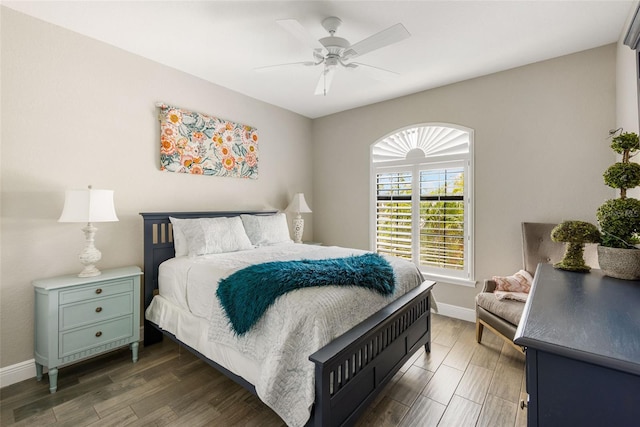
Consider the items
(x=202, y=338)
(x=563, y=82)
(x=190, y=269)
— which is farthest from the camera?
(x=563, y=82)

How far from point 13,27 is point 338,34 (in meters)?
2.49

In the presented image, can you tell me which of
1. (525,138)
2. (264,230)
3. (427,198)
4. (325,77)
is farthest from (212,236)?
(525,138)

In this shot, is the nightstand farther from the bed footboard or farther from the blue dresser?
the blue dresser

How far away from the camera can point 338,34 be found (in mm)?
2451

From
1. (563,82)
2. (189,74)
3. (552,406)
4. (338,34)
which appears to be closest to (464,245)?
(563,82)

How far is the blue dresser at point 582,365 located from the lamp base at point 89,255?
2.86 meters

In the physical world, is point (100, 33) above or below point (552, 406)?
above

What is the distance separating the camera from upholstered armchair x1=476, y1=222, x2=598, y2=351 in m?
2.38

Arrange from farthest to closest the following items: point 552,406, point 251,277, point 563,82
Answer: point 563,82, point 251,277, point 552,406

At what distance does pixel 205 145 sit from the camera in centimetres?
338

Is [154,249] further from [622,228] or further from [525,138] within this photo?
[525,138]

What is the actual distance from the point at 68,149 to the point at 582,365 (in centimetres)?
341

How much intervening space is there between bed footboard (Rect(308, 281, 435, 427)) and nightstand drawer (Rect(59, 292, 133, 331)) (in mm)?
1881

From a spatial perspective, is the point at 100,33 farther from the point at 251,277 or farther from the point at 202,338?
the point at 202,338
